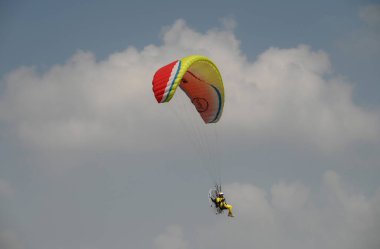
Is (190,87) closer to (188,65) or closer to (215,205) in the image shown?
→ (188,65)

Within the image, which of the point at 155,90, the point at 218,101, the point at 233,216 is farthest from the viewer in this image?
the point at 218,101

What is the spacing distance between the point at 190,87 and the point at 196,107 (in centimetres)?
182

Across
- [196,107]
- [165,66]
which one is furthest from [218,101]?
[165,66]

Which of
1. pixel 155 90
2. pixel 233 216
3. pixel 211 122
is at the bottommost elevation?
pixel 233 216

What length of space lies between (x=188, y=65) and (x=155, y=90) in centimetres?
253

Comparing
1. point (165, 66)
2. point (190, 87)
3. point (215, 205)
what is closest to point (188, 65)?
point (165, 66)

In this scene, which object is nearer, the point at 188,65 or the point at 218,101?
the point at 188,65

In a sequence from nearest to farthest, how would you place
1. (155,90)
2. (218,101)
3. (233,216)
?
(155,90), (233,216), (218,101)

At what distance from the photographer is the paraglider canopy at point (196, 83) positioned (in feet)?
125

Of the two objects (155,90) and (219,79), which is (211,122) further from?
(155,90)

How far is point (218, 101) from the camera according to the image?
44375 millimetres

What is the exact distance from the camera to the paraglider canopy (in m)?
38.2

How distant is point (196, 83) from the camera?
4344 centimetres

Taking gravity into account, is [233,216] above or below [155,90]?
below
